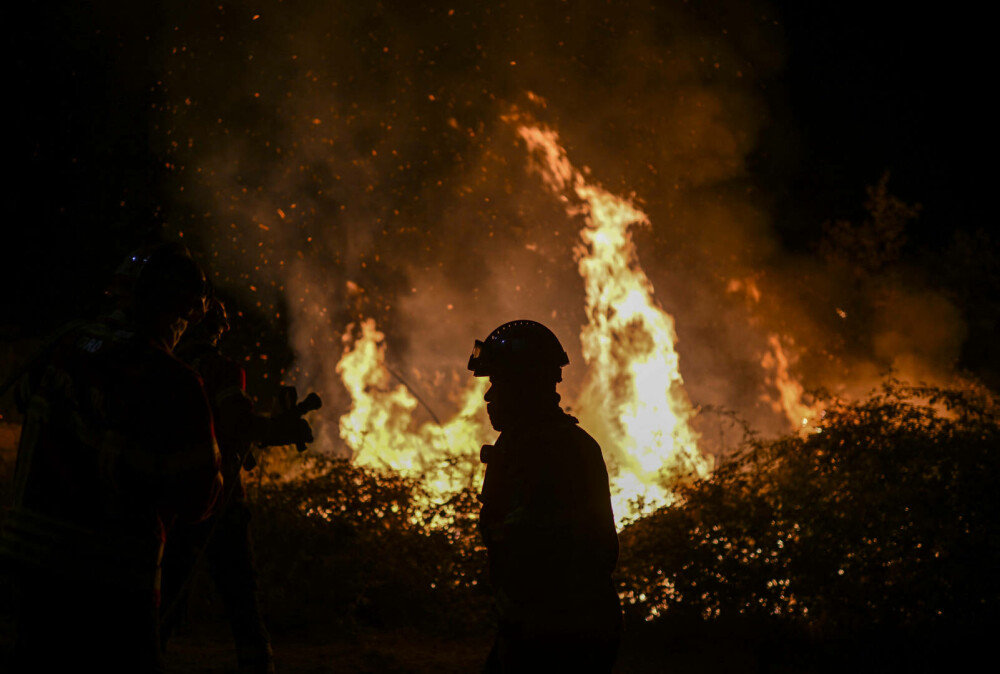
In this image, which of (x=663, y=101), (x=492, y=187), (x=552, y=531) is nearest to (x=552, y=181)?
(x=492, y=187)

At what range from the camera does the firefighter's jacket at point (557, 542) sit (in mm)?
2441

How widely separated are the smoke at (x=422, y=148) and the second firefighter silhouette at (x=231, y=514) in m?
6.48

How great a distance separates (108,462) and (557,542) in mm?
1321

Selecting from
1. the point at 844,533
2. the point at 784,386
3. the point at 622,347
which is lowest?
the point at 844,533

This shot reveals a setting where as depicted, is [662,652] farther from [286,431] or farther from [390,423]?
[390,423]

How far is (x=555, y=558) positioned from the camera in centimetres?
244

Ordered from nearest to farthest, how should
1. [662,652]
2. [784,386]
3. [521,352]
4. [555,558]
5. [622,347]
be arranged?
[555,558], [521,352], [662,652], [622,347], [784,386]

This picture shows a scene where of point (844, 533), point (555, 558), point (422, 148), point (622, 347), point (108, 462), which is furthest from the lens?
point (422, 148)

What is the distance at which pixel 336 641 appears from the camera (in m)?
6.21

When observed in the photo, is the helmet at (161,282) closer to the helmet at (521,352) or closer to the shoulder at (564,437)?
the helmet at (521,352)

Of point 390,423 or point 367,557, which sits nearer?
point 367,557

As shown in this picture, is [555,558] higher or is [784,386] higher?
[784,386]

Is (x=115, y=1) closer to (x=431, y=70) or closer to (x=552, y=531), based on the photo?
(x=431, y=70)

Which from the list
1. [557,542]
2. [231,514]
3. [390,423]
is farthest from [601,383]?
[557,542]
